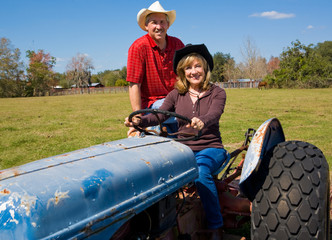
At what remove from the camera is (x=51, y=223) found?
4.76ft

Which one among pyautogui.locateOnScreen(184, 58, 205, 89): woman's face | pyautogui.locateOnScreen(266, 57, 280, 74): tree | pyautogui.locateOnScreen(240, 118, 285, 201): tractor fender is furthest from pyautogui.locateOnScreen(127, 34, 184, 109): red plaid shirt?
pyautogui.locateOnScreen(266, 57, 280, 74): tree

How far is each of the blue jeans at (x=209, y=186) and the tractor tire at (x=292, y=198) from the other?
0.35 meters

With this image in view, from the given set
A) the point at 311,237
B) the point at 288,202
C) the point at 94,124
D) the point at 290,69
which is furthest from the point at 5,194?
the point at 290,69

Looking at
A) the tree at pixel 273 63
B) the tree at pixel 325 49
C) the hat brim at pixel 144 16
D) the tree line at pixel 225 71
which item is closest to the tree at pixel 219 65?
the tree line at pixel 225 71

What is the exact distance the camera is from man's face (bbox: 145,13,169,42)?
3.73 metres

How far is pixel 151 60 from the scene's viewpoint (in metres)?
3.87

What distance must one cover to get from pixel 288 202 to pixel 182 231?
2.65ft

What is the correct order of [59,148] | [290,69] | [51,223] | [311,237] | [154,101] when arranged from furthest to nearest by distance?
[290,69] < [59,148] < [154,101] < [311,237] < [51,223]

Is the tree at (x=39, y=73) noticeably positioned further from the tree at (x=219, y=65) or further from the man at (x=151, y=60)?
the man at (x=151, y=60)

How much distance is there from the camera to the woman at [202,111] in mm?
2660

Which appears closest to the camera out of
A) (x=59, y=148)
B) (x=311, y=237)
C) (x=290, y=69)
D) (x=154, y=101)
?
(x=311, y=237)

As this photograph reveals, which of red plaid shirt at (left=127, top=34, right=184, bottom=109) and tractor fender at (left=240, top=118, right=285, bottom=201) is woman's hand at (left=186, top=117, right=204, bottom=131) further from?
red plaid shirt at (left=127, top=34, right=184, bottom=109)

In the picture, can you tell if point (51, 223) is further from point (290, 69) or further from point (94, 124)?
point (290, 69)

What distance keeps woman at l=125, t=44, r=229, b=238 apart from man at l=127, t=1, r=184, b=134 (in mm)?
574
